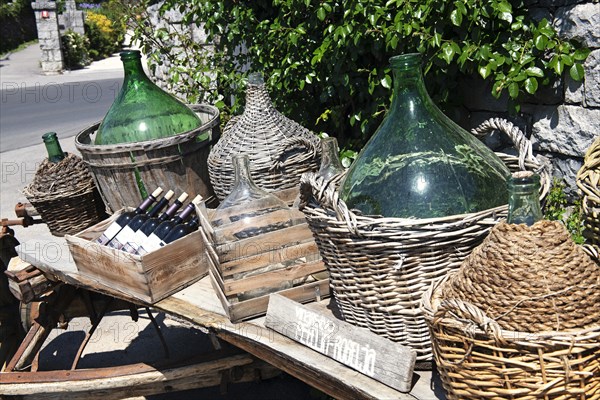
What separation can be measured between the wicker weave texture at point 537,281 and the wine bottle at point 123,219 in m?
1.41

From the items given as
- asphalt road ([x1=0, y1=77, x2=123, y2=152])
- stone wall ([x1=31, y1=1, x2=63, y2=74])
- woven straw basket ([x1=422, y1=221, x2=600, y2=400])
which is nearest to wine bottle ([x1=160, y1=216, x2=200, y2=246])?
woven straw basket ([x1=422, y1=221, x2=600, y2=400])

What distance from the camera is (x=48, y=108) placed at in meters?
11.8

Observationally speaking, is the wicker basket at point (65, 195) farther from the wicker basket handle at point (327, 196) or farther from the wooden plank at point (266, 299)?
the wicker basket handle at point (327, 196)

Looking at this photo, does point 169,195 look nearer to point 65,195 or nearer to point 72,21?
point 65,195

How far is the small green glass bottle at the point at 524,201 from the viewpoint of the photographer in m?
1.27

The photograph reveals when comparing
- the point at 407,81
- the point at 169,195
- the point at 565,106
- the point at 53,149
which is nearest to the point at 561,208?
the point at 565,106

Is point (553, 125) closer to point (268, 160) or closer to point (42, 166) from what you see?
point (268, 160)

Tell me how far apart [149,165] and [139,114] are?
9.0 inches

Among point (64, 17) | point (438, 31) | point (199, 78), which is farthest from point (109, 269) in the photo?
point (64, 17)

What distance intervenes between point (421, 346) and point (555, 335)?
45cm

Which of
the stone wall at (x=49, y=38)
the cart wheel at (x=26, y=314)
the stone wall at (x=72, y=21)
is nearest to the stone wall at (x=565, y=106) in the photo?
the cart wheel at (x=26, y=314)

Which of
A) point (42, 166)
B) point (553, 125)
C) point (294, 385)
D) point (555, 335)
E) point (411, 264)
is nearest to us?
point (555, 335)

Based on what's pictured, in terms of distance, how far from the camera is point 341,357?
5.36 feet

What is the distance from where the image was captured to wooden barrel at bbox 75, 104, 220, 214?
251 cm
